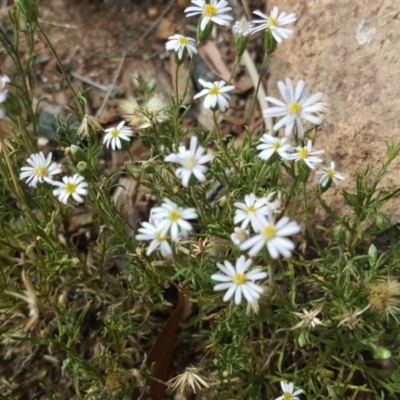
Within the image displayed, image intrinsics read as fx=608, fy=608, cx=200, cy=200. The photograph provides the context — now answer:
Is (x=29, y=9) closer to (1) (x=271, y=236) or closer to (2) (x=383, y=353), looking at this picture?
(1) (x=271, y=236)

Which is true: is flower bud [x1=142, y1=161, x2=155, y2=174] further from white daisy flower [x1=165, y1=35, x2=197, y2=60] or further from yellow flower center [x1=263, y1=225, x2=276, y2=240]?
yellow flower center [x1=263, y1=225, x2=276, y2=240]

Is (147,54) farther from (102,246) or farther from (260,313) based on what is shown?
(260,313)

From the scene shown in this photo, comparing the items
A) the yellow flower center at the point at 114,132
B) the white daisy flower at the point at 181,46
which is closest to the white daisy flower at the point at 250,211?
the yellow flower center at the point at 114,132

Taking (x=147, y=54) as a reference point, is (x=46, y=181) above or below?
above

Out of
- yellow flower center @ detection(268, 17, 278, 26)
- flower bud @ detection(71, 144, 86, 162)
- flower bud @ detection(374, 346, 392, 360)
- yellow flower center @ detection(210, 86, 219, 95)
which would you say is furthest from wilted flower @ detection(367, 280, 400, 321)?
flower bud @ detection(71, 144, 86, 162)

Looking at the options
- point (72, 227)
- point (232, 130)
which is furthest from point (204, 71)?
point (72, 227)

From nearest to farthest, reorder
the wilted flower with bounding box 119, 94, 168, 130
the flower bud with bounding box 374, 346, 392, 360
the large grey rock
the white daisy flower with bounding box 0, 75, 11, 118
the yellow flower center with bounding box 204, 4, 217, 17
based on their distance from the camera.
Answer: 1. the white daisy flower with bounding box 0, 75, 11, 118
2. the flower bud with bounding box 374, 346, 392, 360
3. the yellow flower center with bounding box 204, 4, 217, 17
4. the wilted flower with bounding box 119, 94, 168, 130
5. the large grey rock
